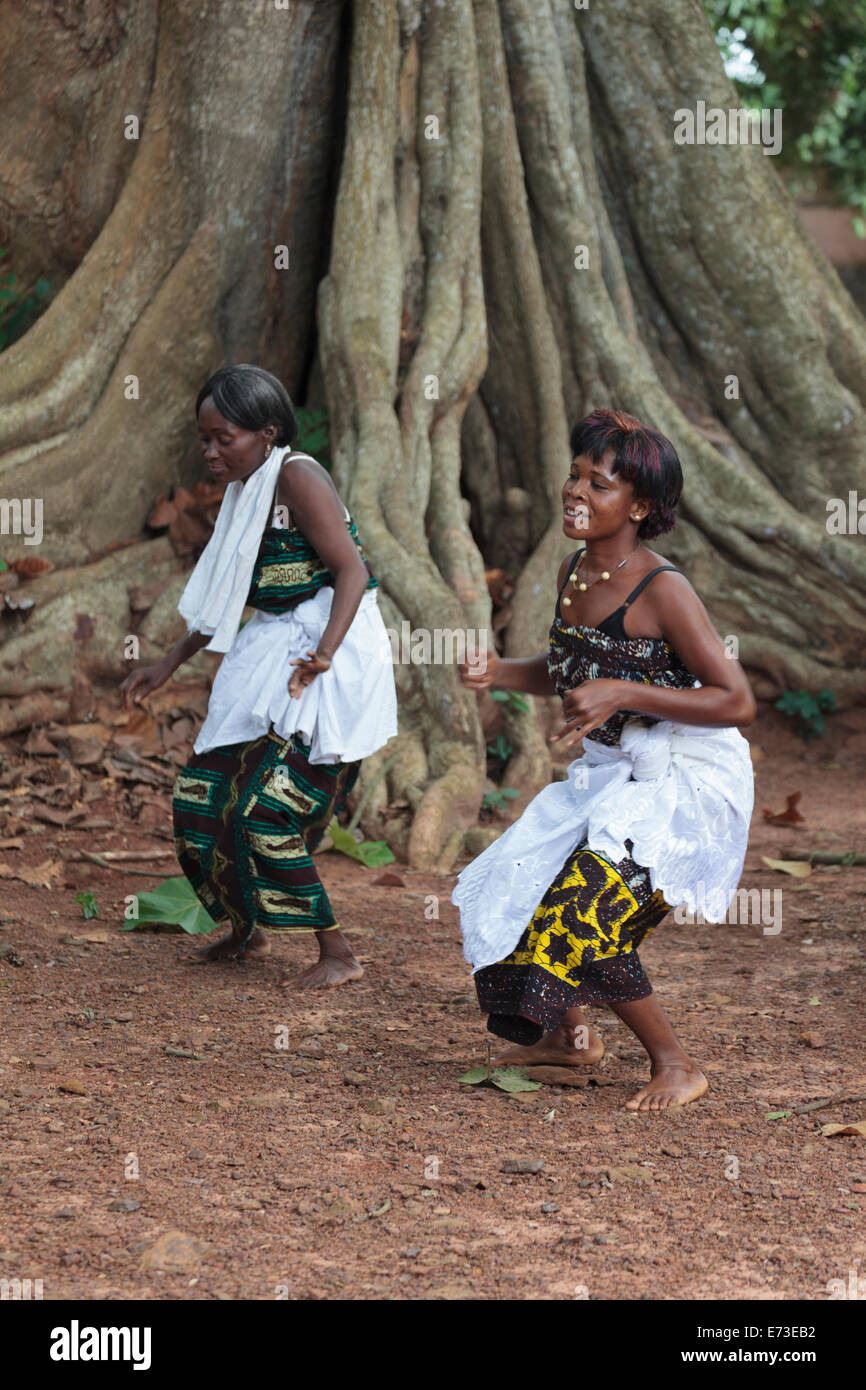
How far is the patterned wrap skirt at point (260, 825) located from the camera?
4172 mm

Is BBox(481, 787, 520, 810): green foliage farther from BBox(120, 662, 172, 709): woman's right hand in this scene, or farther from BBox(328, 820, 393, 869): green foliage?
BBox(120, 662, 172, 709): woman's right hand

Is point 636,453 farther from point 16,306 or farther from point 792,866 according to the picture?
point 16,306

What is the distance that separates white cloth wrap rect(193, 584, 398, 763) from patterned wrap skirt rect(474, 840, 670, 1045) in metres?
1.09

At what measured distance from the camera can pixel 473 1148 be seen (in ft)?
10.1

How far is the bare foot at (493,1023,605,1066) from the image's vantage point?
3.60 m

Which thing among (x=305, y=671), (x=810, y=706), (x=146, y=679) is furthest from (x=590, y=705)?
(x=810, y=706)

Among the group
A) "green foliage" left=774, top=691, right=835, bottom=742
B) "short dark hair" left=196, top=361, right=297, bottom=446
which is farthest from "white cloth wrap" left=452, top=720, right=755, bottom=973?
"green foliage" left=774, top=691, right=835, bottom=742

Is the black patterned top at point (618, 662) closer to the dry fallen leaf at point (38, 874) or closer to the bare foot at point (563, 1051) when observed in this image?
the bare foot at point (563, 1051)

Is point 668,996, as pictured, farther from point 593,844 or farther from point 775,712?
point 775,712

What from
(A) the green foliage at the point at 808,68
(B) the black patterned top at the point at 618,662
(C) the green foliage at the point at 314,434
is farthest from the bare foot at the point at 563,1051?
(A) the green foliage at the point at 808,68

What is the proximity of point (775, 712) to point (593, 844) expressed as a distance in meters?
4.36

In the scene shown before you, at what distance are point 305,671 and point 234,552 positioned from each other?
0.47m

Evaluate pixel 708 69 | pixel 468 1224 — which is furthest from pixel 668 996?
pixel 708 69

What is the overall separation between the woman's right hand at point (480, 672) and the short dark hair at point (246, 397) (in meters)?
1.13
